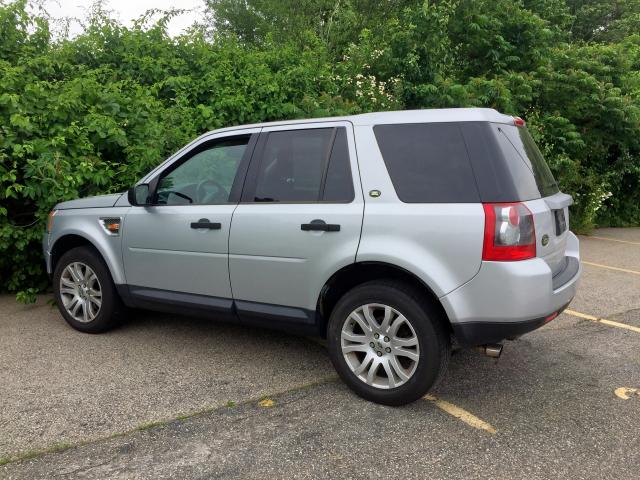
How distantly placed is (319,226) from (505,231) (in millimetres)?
1143

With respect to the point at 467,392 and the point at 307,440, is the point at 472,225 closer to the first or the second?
the point at 467,392

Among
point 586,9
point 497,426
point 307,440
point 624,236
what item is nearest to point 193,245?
point 307,440

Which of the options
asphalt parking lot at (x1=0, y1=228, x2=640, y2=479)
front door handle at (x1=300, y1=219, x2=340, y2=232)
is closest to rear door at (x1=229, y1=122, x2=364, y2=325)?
front door handle at (x1=300, y1=219, x2=340, y2=232)

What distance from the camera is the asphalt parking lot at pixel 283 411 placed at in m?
2.85

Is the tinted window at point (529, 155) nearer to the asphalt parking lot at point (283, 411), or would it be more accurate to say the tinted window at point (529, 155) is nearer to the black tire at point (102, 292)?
the asphalt parking lot at point (283, 411)

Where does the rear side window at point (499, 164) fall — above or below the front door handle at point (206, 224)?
above

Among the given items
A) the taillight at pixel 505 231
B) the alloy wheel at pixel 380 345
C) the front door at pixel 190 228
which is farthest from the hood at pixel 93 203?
the taillight at pixel 505 231

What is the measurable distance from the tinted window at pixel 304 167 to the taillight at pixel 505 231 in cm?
91

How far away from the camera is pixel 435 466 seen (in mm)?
2818

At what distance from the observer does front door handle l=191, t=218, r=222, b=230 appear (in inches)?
158

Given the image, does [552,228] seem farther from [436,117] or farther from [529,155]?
[436,117]

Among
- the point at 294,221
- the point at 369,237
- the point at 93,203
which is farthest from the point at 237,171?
the point at 93,203

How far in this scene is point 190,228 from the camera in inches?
164

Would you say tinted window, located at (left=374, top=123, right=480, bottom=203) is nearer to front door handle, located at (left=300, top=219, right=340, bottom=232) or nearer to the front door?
front door handle, located at (left=300, top=219, right=340, bottom=232)
